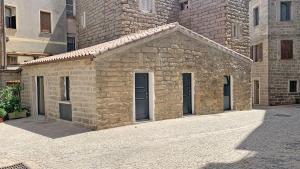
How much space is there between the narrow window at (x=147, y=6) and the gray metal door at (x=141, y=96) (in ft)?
19.8

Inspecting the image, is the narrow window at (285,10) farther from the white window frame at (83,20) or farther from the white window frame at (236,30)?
the white window frame at (83,20)

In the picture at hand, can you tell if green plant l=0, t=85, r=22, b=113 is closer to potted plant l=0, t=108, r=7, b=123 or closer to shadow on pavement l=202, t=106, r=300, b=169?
potted plant l=0, t=108, r=7, b=123

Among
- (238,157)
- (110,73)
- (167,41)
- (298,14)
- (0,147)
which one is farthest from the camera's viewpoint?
(298,14)

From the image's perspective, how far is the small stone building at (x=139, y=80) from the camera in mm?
11172

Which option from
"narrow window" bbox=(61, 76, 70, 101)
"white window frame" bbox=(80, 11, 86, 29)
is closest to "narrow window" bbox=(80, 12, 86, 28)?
"white window frame" bbox=(80, 11, 86, 29)

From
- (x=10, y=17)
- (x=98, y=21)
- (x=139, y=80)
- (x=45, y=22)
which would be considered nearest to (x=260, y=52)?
(x=98, y=21)

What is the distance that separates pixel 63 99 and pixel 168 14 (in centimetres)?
896

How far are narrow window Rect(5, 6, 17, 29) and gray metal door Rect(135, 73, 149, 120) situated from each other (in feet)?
36.3

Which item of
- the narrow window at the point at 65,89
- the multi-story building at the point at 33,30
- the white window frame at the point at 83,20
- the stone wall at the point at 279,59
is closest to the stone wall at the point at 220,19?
the stone wall at the point at 279,59

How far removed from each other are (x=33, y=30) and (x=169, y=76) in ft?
37.5

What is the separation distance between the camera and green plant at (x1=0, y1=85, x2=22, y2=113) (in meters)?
15.2

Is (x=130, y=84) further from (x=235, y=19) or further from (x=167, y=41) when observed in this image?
(x=235, y=19)

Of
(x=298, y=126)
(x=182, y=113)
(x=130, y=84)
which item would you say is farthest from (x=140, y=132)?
(x=298, y=126)

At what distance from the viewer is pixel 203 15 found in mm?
18625
